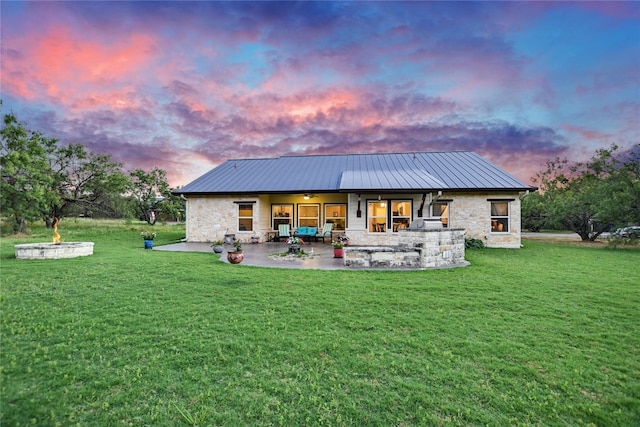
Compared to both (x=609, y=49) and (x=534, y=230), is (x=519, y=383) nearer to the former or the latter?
(x=609, y=49)

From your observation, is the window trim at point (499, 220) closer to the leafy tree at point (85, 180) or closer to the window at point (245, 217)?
the window at point (245, 217)

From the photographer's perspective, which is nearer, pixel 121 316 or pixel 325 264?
pixel 121 316

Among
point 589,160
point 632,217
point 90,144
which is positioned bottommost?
point 632,217

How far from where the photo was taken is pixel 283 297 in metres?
5.19

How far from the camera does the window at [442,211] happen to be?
44.9 feet

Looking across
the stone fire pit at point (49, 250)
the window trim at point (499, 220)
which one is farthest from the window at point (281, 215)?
the window trim at point (499, 220)

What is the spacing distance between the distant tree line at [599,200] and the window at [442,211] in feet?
25.9

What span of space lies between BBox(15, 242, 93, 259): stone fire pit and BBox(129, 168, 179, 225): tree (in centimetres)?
1765

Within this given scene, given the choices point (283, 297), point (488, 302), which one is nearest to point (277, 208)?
point (283, 297)

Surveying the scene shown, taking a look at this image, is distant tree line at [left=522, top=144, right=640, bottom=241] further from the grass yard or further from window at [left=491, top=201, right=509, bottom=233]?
the grass yard

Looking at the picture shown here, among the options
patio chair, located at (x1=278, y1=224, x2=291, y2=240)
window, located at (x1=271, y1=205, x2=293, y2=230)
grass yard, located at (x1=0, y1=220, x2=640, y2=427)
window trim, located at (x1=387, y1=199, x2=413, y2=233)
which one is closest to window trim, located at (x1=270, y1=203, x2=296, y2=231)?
window, located at (x1=271, y1=205, x2=293, y2=230)

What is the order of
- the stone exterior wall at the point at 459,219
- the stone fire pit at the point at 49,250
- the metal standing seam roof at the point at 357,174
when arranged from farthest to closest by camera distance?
1. the stone exterior wall at the point at 459,219
2. the metal standing seam roof at the point at 357,174
3. the stone fire pit at the point at 49,250

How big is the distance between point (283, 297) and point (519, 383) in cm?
A: 369

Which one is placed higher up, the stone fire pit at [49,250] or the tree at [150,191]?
the tree at [150,191]
